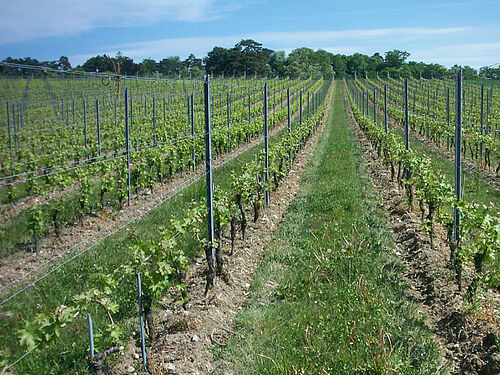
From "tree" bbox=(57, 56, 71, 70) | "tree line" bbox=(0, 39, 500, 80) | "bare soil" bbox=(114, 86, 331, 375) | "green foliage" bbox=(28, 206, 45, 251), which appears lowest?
"bare soil" bbox=(114, 86, 331, 375)

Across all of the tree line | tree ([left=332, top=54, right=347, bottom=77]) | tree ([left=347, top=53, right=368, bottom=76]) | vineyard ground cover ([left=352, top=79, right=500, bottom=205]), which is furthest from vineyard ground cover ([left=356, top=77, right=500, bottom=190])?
tree ([left=332, top=54, right=347, bottom=77])

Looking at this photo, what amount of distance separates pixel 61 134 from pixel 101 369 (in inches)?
661

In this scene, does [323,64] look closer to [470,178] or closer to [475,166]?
[475,166]

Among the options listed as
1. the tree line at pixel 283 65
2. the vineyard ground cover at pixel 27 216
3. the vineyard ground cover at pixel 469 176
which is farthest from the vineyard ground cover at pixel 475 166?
the tree line at pixel 283 65

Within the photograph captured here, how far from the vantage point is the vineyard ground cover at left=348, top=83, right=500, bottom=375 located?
4238mm

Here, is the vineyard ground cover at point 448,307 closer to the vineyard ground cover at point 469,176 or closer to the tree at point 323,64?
the vineyard ground cover at point 469,176

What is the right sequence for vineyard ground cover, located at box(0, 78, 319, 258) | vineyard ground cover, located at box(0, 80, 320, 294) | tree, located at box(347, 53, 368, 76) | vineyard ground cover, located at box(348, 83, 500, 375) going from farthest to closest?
1. tree, located at box(347, 53, 368, 76)
2. vineyard ground cover, located at box(0, 78, 319, 258)
3. vineyard ground cover, located at box(0, 80, 320, 294)
4. vineyard ground cover, located at box(348, 83, 500, 375)

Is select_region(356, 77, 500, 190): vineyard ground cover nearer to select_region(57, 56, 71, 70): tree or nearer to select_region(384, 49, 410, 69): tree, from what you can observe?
select_region(57, 56, 71, 70): tree

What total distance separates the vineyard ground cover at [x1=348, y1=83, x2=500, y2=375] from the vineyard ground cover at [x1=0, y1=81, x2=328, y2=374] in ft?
10.4

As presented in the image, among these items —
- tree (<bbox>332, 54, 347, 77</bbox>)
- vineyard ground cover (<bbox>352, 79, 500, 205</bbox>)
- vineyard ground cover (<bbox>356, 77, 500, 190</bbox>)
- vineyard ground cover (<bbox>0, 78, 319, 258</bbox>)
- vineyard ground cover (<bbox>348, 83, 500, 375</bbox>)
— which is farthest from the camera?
tree (<bbox>332, 54, 347, 77</bbox>)

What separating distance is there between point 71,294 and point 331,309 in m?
3.08

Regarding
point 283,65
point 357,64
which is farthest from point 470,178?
point 357,64

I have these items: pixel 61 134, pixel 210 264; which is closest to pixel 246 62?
pixel 61 134

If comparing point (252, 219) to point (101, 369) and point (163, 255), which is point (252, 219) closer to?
point (163, 255)
